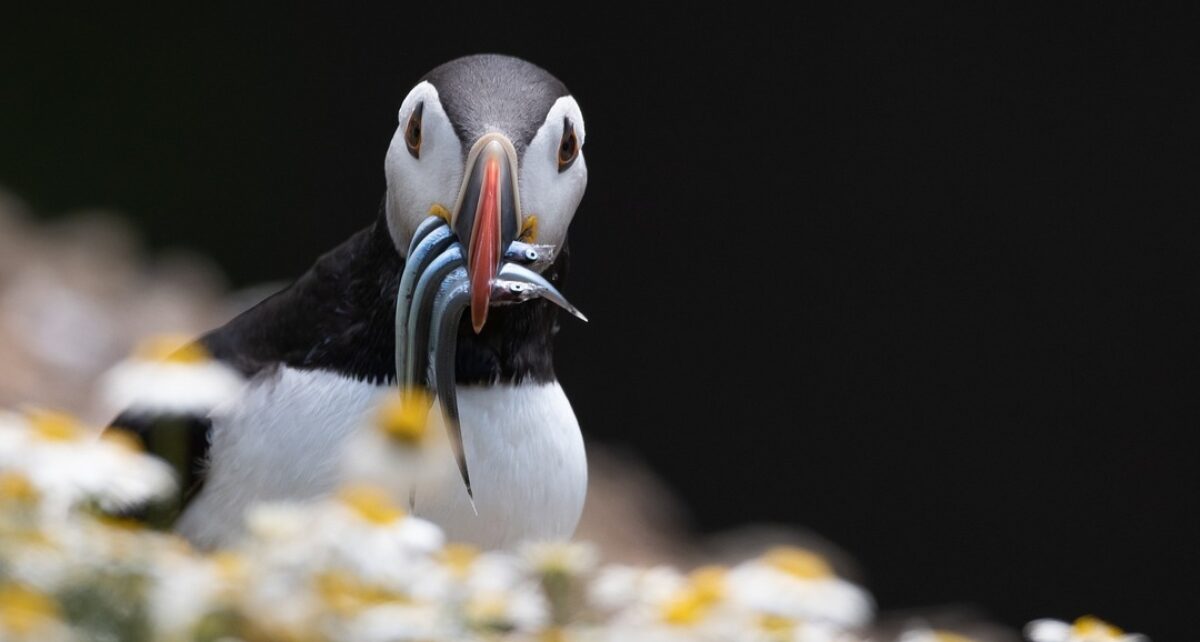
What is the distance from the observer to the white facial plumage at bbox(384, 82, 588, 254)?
7.39ft

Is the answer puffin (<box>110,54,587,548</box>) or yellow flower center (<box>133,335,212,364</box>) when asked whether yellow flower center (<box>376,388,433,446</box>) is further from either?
puffin (<box>110,54,587,548</box>)

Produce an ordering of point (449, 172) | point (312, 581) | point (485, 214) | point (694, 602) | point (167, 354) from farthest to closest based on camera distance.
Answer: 1. point (449, 172)
2. point (485, 214)
3. point (167, 354)
4. point (694, 602)
5. point (312, 581)

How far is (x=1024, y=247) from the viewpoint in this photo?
20.2 ft

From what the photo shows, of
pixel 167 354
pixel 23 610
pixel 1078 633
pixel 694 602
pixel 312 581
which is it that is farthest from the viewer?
pixel 167 354

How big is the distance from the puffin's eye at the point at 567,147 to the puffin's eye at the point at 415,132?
7.1 inches

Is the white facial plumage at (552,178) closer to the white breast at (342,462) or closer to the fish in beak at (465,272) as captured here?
the fish in beak at (465,272)

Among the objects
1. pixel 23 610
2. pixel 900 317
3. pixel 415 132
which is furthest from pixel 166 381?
pixel 900 317

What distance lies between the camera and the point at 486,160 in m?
2.14

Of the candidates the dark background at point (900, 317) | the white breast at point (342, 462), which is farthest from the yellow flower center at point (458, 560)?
the dark background at point (900, 317)

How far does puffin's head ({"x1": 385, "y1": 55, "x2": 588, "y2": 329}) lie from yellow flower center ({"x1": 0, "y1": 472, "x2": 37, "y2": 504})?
813 millimetres

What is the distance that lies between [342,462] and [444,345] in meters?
0.21

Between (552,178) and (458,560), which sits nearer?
(458,560)

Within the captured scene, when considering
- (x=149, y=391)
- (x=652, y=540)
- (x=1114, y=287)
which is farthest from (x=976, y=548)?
(x=149, y=391)

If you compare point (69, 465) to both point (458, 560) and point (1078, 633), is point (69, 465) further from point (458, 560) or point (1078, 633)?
point (1078, 633)
